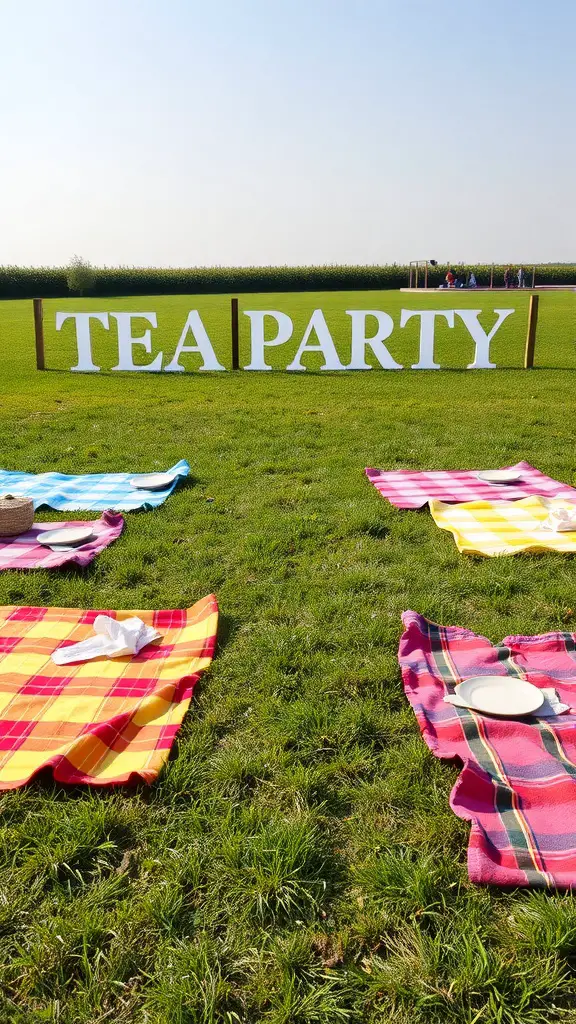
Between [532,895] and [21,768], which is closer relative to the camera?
[532,895]

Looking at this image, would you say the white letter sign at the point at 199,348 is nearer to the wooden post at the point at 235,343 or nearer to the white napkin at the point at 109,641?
the wooden post at the point at 235,343

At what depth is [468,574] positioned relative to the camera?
14.2 feet

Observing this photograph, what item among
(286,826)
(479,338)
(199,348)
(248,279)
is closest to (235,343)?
(199,348)

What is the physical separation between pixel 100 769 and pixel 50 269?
193 feet

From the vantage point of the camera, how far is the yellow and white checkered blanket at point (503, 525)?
4676 millimetres

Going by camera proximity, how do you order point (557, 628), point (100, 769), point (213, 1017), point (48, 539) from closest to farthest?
point (213, 1017) < point (100, 769) < point (557, 628) < point (48, 539)

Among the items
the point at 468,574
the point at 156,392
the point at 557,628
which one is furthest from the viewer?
the point at 156,392

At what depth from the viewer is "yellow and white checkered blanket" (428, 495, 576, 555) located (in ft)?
15.3

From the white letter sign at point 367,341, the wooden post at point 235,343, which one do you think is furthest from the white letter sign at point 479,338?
the wooden post at point 235,343

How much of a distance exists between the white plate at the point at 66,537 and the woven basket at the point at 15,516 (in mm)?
152

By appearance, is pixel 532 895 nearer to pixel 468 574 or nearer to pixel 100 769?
pixel 100 769

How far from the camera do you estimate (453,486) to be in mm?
6070

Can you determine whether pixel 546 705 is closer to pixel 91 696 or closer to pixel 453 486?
pixel 91 696

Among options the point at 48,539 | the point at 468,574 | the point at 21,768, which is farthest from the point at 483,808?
the point at 48,539
